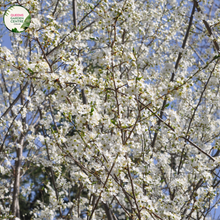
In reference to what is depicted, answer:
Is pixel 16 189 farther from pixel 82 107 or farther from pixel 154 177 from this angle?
pixel 82 107

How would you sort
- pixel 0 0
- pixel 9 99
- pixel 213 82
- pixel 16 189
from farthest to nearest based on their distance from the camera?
pixel 9 99 → pixel 16 189 → pixel 0 0 → pixel 213 82

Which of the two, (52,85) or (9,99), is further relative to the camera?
(9,99)

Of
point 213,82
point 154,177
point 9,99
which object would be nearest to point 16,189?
point 9,99

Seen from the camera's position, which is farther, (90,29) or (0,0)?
(90,29)

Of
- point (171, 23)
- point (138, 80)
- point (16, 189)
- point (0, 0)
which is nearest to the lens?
point (138, 80)

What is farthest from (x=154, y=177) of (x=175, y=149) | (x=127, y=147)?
(x=127, y=147)

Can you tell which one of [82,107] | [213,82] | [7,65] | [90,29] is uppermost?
[90,29]

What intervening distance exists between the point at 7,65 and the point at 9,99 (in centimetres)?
349

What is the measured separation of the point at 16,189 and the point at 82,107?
318 cm

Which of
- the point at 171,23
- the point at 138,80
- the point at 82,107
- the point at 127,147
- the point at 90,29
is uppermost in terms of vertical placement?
the point at 90,29

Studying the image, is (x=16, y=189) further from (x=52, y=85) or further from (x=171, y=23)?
(x=171, y=23)

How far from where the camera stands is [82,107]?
8.08ft

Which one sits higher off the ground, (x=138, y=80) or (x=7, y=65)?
(x=7, y=65)

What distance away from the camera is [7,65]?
8.44 ft
